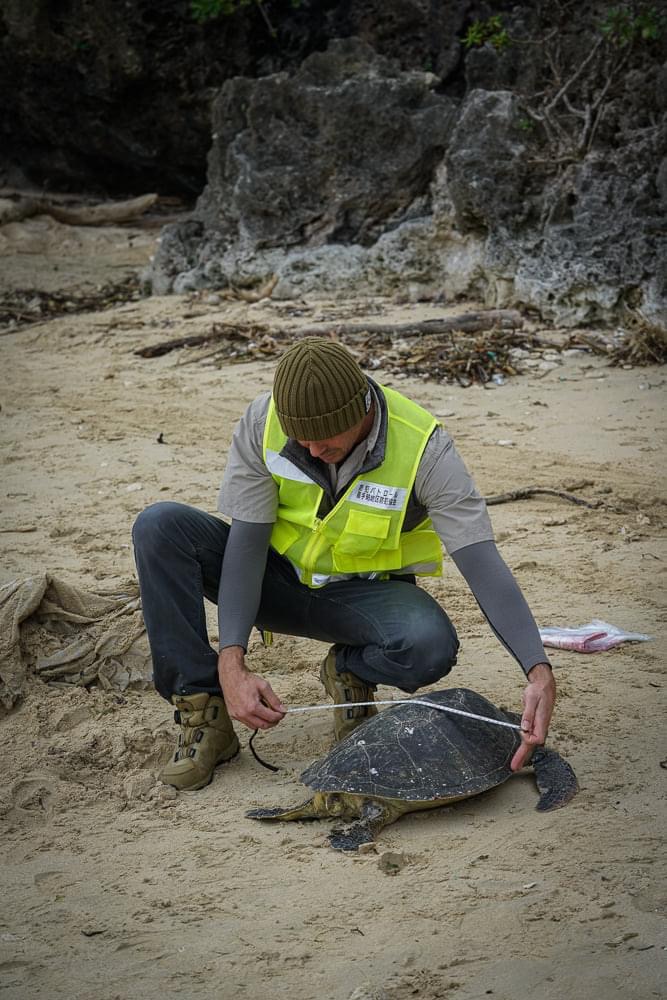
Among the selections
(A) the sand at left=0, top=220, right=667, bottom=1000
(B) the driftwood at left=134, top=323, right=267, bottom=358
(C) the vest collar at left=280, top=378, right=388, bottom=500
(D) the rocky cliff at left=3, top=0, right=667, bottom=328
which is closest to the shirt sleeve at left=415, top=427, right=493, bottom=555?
(C) the vest collar at left=280, top=378, right=388, bottom=500

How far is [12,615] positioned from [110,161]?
12.9 metres

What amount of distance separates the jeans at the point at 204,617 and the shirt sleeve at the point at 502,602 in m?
0.34

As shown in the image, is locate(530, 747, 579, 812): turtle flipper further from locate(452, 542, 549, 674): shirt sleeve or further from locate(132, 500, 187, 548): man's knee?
locate(132, 500, 187, 548): man's knee

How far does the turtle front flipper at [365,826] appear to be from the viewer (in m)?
2.81

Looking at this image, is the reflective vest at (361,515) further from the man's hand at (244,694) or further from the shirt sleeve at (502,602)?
the man's hand at (244,694)

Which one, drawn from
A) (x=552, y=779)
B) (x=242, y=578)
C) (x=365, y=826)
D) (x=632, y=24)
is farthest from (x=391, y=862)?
(x=632, y=24)

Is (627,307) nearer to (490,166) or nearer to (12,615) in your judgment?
(490,166)

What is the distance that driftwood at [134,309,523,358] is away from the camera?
8.35m

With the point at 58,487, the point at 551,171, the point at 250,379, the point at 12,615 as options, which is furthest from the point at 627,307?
the point at 12,615

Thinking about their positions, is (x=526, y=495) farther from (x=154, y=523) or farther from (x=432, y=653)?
(x=154, y=523)

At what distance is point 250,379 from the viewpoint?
761 cm

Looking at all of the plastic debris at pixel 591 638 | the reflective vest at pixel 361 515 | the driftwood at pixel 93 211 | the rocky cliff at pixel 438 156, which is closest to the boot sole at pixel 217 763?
the reflective vest at pixel 361 515

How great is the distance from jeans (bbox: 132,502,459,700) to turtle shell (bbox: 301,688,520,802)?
175 millimetres

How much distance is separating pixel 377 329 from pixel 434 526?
5.67 m
